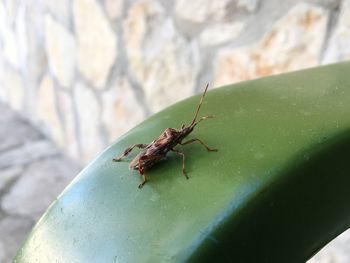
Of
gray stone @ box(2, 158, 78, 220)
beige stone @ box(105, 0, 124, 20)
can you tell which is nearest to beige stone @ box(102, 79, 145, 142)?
beige stone @ box(105, 0, 124, 20)

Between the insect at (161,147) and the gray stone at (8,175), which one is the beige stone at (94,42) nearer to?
the gray stone at (8,175)

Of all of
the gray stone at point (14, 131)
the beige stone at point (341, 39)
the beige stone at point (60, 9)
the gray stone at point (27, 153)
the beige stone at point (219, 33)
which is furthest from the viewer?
the gray stone at point (14, 131)

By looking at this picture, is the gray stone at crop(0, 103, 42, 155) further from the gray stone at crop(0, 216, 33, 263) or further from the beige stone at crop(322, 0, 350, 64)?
the beige stone at crop(322, 0, 350, 64)

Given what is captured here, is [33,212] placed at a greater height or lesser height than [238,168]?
lesser

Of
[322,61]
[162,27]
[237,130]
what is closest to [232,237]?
[237,130]

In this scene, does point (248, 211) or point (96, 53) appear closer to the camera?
point (248, 211)

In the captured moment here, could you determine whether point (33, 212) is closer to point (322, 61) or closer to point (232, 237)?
point (322, 61)

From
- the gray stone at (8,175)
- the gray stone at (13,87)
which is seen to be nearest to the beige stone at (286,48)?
the gray stone at (8,175)

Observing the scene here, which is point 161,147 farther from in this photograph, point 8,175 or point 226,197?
point 8,175
